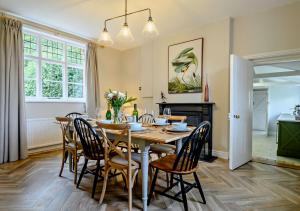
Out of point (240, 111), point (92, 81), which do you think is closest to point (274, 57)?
point (240, 111)

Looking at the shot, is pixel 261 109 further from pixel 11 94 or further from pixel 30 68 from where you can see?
pixel 11 94

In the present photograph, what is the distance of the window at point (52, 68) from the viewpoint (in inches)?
161

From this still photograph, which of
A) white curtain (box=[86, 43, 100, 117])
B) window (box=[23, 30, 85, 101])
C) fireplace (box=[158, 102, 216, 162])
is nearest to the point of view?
fireplace (box=[158, 102, 216, 162])

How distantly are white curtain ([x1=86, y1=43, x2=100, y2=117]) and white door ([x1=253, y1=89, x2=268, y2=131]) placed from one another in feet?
21.6

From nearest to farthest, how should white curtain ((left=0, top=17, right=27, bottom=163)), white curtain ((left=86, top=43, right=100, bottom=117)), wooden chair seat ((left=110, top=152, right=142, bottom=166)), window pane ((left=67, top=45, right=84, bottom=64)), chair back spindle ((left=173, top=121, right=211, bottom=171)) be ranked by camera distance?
chair back spindle ((left=173, top=121, right=211, bottom=171)), wooden chair seat ((left=110, top=152, right=142, bottom=166)), white curtain ((left=0, top=17, right=27, bottom=163)), window pane ((left=67, top=45, right=84, bottom=64)), white curtain ((left=86, top=43, right=100, bottom=117))

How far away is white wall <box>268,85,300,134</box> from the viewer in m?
7.95

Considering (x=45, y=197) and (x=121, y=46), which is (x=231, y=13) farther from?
(x=45, y=197)

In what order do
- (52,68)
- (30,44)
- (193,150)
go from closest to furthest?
1. (193,150)
2. (30,44)
3. (52,68)

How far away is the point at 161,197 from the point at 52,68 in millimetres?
3700

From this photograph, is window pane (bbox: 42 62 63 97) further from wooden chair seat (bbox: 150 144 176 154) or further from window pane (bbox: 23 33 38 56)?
wooden chair seat (bbox: 150 144 176 154)

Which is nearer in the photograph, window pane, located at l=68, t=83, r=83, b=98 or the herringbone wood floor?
the herringbone wood floor

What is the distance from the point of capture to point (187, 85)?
14.2 feet

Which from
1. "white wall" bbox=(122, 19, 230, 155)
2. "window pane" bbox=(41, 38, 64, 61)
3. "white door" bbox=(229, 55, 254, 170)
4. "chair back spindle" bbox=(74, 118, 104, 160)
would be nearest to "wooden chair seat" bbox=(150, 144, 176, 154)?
"chair back spindle" bbox=(74, 118, 104, 160)

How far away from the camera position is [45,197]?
225 cm
